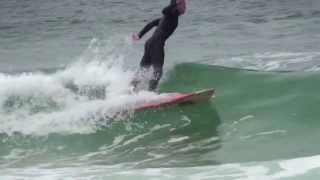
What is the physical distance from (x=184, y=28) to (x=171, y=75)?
11536 mm

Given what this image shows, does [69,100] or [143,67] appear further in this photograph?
[143,67]

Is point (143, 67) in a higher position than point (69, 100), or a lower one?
higher

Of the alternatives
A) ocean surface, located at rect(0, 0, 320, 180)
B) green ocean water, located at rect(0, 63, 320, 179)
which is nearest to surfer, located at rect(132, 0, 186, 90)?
ocean surface, located at rect(0, 0, 320, 180)

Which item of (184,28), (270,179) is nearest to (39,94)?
(270,179)

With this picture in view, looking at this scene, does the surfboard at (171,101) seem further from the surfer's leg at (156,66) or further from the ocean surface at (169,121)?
the surfer's leg at (156,66)

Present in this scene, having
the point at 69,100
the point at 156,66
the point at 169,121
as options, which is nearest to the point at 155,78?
the point at 156,66

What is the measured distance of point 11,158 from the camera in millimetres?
8047

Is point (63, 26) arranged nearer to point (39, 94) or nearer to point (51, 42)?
point (51, 42)

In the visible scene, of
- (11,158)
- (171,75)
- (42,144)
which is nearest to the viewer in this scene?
(11,158)

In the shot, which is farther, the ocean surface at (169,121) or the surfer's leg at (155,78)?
the surfer's leg at (155,78)

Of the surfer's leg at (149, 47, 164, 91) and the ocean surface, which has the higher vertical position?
the surfer's leg at (149, 47, 164, 91)

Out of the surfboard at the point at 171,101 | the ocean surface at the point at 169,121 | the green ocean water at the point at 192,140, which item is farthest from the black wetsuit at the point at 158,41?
the green ocean water at the point at 192,140

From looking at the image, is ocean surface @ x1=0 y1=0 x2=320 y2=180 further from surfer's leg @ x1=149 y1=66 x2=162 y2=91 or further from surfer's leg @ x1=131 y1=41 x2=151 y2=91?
Answer: surfer's leg @ x1=149 y1=66 x2=162 y2=91

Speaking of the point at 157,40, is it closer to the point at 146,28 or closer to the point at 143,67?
the point at 146,28
